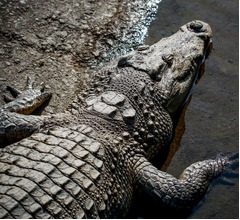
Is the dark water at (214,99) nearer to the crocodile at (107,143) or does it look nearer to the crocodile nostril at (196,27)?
the crocodile at (107,143)

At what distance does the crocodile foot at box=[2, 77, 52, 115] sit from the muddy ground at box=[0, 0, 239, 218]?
3.5 inches

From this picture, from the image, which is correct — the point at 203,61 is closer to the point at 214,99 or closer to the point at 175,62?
the point at 214,99

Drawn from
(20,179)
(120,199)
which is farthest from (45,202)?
(120,199)

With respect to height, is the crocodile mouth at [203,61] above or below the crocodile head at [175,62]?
below

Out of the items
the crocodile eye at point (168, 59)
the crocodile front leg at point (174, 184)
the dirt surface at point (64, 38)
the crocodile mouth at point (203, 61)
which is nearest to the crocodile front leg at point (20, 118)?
the dirt surface at point (64, 38)

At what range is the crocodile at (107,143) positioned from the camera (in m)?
3.24

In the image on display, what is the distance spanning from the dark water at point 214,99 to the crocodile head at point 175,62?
0.74 feet

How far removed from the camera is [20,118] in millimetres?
4020

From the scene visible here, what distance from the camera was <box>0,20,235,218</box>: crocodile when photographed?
Answer: 324 cm

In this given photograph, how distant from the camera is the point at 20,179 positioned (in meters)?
3.22

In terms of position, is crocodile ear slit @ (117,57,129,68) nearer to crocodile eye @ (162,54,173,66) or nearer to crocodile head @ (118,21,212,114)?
crocodile head @ (118,21,212,114)

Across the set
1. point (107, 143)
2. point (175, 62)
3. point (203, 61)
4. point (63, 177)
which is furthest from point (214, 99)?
point (63, 177)

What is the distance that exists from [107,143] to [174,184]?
0.61 meters

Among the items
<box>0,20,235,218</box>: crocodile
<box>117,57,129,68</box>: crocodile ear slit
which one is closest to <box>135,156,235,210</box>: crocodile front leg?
<box>0,20,235,218</box>: crocodile
